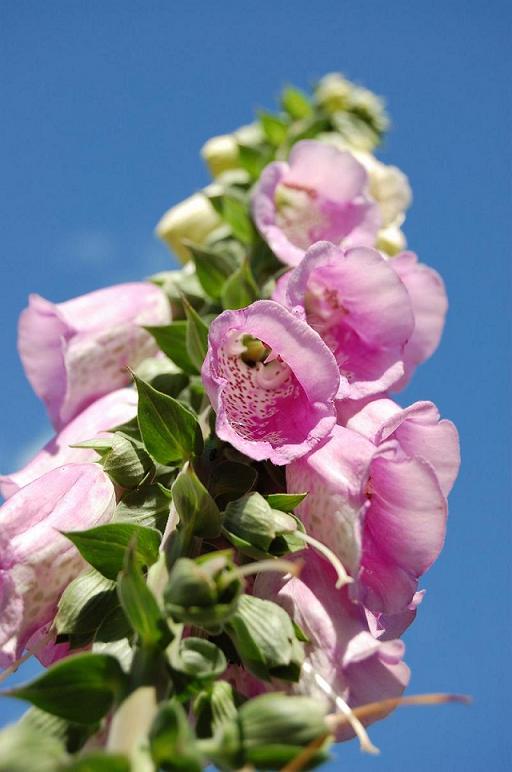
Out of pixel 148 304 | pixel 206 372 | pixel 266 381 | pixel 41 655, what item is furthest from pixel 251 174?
pixel 41 655

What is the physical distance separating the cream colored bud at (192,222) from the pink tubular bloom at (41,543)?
143cm

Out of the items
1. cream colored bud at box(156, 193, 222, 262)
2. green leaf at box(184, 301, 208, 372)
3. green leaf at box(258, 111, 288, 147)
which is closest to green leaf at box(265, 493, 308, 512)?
green leaf at box(184, 301, 208, 372)

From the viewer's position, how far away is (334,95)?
3164 millimetres

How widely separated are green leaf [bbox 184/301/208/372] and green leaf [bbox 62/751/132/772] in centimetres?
79

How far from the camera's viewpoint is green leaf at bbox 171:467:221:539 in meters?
0.99

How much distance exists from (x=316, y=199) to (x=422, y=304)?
43 centimetres

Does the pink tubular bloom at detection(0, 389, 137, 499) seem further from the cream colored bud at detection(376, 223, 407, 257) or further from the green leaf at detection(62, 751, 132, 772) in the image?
the cream colored bud at detection(376, 223, 407, 257)

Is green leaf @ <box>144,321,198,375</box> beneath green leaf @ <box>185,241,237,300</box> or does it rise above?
beneath

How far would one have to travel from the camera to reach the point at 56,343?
1.60m

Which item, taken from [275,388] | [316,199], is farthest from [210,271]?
[275,388]

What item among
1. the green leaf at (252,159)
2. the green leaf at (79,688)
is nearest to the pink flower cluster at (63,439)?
the green leaf at (79,688)

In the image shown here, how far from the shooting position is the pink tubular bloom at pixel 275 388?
1100 millimetres

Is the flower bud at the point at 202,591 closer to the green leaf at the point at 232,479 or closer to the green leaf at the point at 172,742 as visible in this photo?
the green leaf at the point at 172,742

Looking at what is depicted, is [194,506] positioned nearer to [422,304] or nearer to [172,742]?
[172,742]
